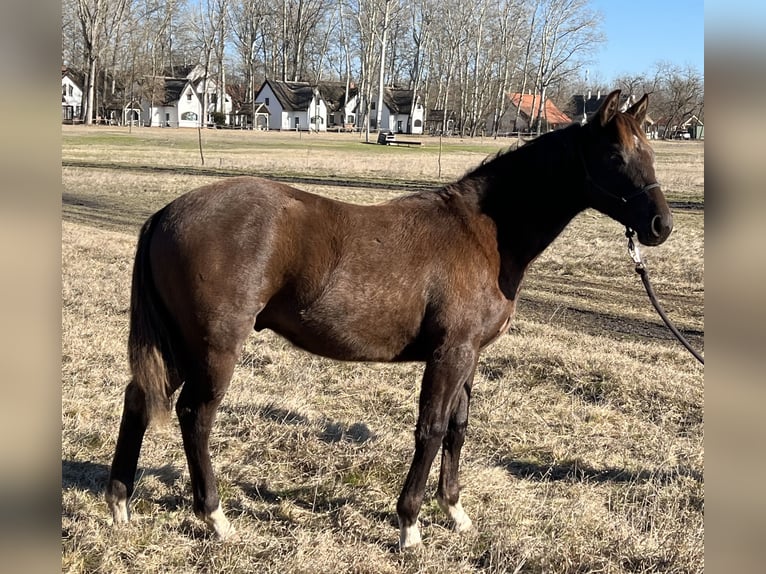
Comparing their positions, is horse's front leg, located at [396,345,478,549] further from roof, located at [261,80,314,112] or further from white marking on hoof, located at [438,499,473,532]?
roof, located at [261,80,314,112]

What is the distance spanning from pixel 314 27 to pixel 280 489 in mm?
85328

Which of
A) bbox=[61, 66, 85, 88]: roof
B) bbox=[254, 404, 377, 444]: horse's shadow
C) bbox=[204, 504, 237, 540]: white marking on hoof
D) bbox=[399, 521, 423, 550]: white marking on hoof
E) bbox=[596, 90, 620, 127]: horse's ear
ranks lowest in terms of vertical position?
bbox=[399, 521, 423, 550]: white marking on hoof

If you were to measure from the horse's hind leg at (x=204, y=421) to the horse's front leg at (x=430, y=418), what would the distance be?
98 cm

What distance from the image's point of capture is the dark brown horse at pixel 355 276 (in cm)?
340

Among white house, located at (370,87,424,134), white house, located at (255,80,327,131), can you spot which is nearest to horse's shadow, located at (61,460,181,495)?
white house, located at (255,80,327,131)

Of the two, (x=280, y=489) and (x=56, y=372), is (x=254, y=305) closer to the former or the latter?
(x=280, y=489)

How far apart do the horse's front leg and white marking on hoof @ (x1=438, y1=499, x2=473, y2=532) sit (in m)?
0.28

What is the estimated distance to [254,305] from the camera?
342 centimetres

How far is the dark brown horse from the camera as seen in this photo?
3.40 m

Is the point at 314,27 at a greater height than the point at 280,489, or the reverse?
the point at 314,27

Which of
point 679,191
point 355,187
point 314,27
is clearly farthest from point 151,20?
point 679,191

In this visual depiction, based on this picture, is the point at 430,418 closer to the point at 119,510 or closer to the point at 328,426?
the point at 328,426

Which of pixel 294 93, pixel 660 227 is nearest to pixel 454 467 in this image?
pixel 660 227
